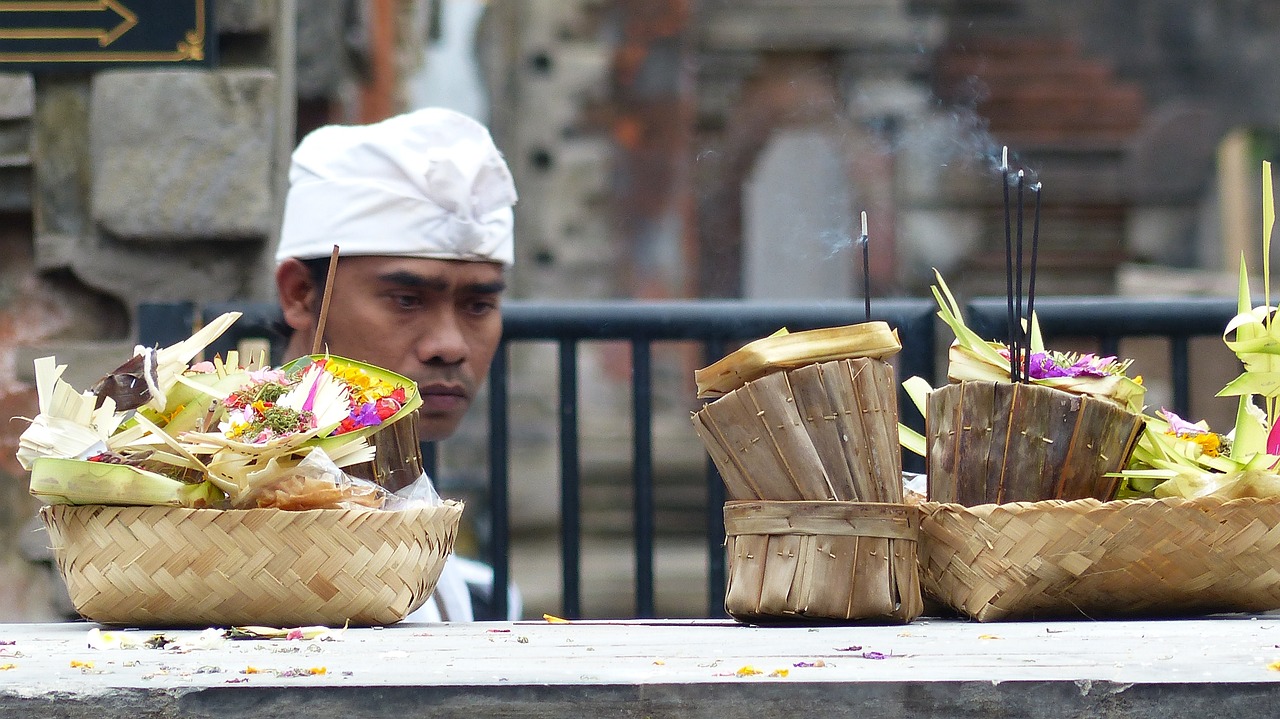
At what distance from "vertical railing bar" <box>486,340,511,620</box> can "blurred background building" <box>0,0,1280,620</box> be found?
7.38 feet

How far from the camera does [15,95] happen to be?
3588 mm

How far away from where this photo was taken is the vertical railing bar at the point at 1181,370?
3.28 meters

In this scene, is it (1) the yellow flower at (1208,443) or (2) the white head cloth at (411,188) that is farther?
(2) the white head cloth at (411,188)

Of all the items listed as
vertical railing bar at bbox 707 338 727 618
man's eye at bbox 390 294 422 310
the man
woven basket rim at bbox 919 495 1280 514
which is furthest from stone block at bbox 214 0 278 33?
woven basket rim at bbox 919 495 1280 514

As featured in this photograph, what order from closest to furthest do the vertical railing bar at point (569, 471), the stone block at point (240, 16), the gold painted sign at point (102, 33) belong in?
1. the vertical railing bar at point (569, 471)
2. the gold painted sign at point (102, 33)
3. the stone block at point (240, 16)

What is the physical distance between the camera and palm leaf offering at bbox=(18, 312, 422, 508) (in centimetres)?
176

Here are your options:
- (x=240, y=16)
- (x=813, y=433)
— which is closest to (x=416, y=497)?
(x=813, y=433)

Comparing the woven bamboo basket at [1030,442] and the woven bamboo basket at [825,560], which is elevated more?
the woven bamboo basket at [1030,442]

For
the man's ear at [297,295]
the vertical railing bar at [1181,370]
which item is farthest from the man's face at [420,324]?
the vertical railing bar at [1181,370]

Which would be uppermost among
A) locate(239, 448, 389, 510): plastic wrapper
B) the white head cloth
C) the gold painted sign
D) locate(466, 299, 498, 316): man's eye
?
the gold painted sign

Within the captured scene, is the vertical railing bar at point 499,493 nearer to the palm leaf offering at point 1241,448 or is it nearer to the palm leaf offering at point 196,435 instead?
the palm leaf offering at point 196,435

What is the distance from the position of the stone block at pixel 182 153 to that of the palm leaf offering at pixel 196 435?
6.05 feet

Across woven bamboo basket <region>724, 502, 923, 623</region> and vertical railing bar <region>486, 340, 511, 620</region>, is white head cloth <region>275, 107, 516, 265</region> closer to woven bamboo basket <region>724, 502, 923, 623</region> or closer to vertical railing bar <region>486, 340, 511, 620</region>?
vertical railing bar <region>486, 340, 511, 620</region>

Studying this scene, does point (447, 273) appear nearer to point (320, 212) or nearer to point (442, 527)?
point (320, 212)
